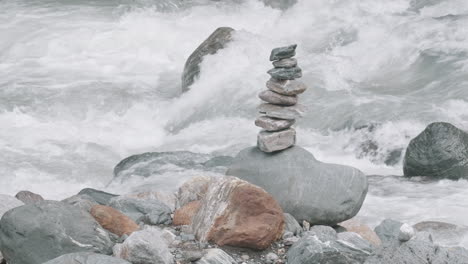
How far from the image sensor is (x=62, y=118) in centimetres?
1797

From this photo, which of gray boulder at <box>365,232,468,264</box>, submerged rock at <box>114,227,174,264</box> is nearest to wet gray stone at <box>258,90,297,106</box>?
submerged rock at <box>114,227,174,264</box>

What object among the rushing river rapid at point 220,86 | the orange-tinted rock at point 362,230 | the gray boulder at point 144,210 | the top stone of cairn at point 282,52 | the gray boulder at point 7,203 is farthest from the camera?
the rushing river rapid at point 220,86

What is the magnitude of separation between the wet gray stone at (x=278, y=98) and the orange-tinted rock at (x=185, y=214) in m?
1.82

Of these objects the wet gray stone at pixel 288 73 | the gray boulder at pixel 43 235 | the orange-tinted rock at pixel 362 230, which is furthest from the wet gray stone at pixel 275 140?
the gray boulder at pixel 43 235

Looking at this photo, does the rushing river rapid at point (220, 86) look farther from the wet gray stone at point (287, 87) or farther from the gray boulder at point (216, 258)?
the gray boulder at point (216, 258)

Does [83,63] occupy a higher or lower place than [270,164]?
lower

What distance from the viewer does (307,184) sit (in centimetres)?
1006

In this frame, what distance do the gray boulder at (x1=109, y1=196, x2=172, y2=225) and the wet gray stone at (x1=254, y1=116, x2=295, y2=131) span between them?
66.1 inches

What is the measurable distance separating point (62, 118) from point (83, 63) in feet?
13.5

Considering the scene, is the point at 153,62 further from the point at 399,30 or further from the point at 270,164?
the point at 270,164

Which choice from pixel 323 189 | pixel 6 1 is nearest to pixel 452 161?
pixel 323 189

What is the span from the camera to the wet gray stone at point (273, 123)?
10266 millimetres

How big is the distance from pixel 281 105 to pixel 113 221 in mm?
3060

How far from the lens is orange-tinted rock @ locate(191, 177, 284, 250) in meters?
8.41
